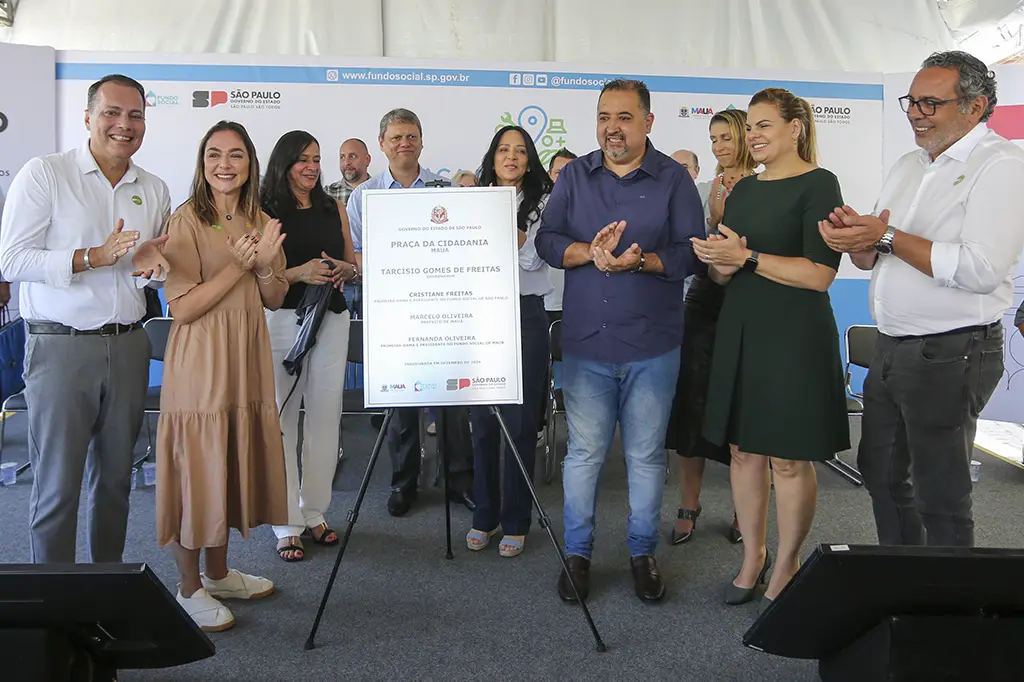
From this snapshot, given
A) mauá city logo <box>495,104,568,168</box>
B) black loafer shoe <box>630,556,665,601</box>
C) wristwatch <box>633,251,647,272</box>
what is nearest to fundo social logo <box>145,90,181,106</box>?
mauá city logo <box>495,104,568,168</box>

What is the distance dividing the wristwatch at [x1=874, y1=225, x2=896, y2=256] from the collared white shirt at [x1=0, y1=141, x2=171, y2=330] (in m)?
2.39

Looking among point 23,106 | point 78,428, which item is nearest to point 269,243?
point 78,428

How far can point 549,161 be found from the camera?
19.9ft

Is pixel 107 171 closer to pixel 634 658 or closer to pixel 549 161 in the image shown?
pixel 634 658

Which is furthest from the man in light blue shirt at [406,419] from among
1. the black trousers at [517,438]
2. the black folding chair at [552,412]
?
the black folding chair at [552,412]

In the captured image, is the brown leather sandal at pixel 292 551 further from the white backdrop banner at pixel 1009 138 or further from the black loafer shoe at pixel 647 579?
the white backdrop banner at pixel 1009 138

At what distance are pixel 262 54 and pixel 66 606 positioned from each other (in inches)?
199

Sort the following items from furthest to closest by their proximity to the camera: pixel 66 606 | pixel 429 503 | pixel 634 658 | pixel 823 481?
1. pixel 823 481
2. pixel 429 503
3. pixel 634 658
4. pixel 66 606

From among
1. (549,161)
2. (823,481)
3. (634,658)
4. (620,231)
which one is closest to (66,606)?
(634,658)

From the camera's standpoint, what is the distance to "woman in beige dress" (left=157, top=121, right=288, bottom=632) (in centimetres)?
254

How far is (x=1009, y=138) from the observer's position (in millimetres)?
5918

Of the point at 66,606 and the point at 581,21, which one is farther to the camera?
the point at 581,21

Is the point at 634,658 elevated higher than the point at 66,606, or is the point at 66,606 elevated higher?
the point at 66,606

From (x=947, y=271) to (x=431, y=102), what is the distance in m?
4.48
